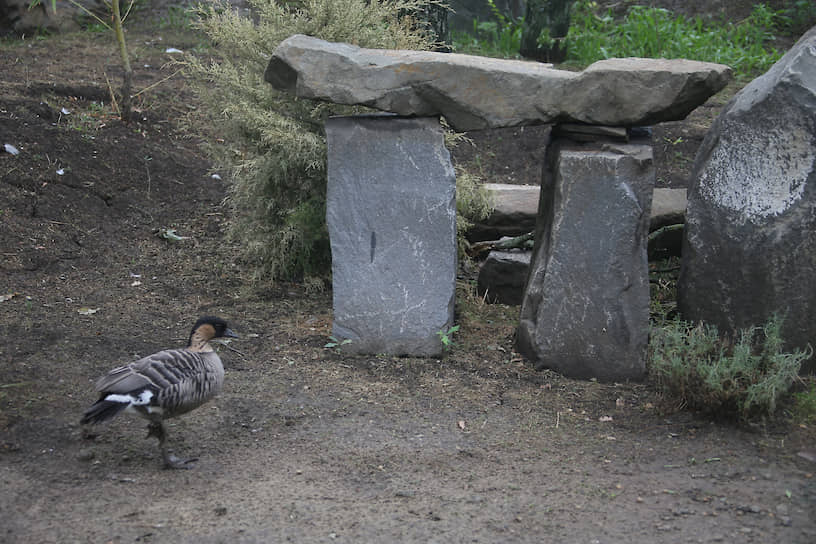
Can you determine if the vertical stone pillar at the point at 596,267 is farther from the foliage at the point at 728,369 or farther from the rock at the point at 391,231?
the rock at the point at 391,231

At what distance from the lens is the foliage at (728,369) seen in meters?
3.79

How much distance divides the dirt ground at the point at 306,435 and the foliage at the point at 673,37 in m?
5.01

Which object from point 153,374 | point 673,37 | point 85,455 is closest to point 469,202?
point 153,374

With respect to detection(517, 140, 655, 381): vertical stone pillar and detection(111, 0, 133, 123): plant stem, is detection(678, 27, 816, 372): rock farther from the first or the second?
detection(111, 0, 133, 123): plant stem

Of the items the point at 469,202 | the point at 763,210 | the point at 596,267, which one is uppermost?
the point at 763,210

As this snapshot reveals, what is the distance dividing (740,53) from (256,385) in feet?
23.5

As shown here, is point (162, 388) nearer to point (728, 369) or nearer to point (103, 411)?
point (103, 411)

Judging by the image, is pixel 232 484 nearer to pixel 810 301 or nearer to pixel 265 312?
pixel 265 312

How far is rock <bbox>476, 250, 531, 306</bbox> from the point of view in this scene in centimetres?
532

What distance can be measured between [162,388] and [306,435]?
77 cm

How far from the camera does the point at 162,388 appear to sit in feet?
10.9

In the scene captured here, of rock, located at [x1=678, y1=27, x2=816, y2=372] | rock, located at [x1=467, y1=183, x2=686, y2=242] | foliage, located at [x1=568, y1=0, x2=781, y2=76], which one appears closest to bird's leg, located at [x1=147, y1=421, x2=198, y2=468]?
rock, located at [x1=678, y1=27, x2=816, y2=372]

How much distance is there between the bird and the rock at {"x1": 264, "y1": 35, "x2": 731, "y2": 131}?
150 centimetres

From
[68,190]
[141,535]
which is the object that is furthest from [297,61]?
[68,190]
